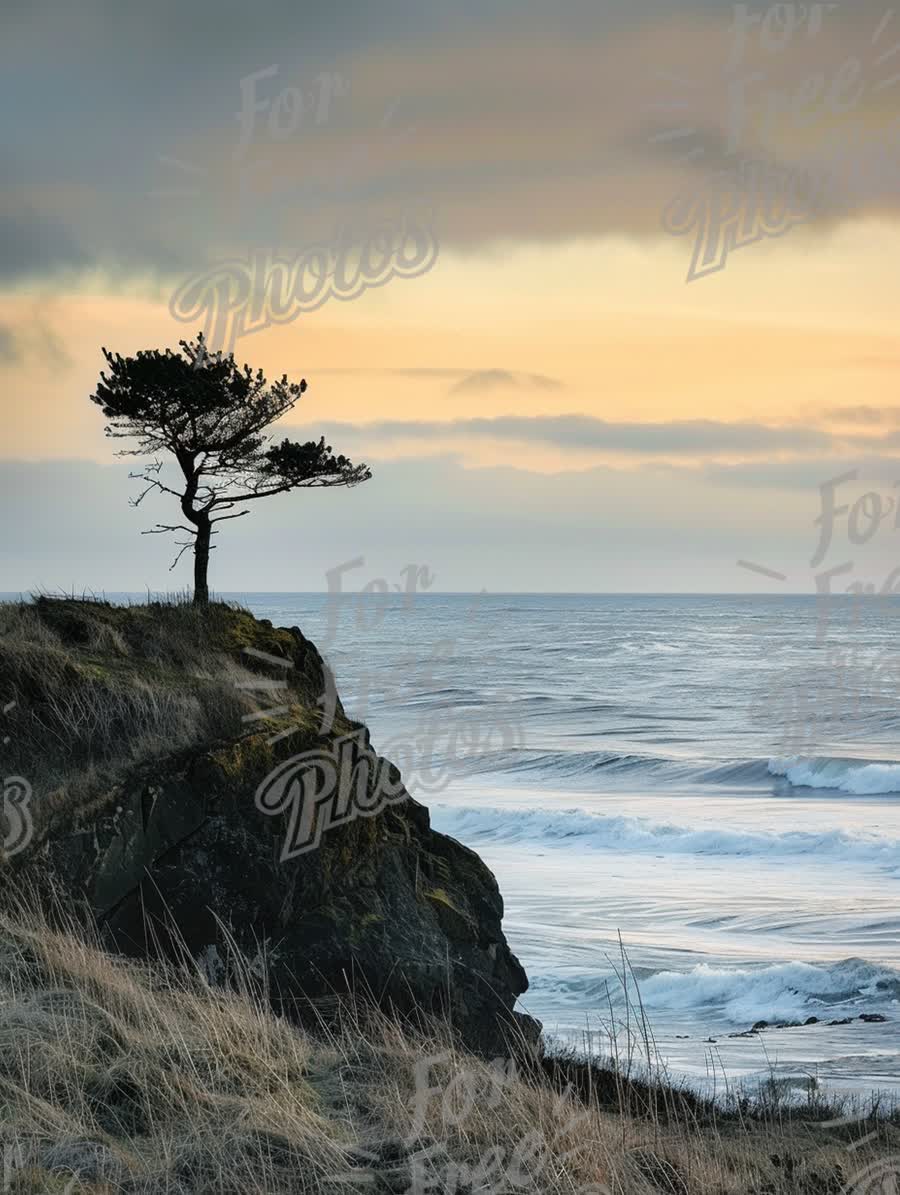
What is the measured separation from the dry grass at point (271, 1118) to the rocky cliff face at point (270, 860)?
80.9 inches

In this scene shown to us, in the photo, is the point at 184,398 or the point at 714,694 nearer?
the point at 184,398

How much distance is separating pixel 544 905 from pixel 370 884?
433 inches

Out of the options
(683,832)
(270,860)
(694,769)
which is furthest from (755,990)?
(694,769)

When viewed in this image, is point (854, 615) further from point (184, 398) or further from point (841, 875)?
point (184, 398)

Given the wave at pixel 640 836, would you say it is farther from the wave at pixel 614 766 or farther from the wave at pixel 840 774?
the wave at pixel 840 774

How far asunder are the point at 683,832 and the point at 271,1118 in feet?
78.6

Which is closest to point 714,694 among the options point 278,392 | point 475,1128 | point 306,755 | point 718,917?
point 718,917

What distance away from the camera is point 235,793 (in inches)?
403

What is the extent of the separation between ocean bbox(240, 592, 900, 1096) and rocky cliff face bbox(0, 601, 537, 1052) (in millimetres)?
1877

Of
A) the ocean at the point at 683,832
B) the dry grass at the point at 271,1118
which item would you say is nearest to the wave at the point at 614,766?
the ocean at the point at 683,832

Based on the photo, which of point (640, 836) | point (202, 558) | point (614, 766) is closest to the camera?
point (202, 558)

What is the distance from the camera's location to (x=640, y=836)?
91.8 ft

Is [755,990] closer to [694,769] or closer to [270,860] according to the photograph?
[270,860]

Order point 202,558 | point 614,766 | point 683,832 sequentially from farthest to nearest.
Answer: point 614,766 < point 683,832 < point 202,558
